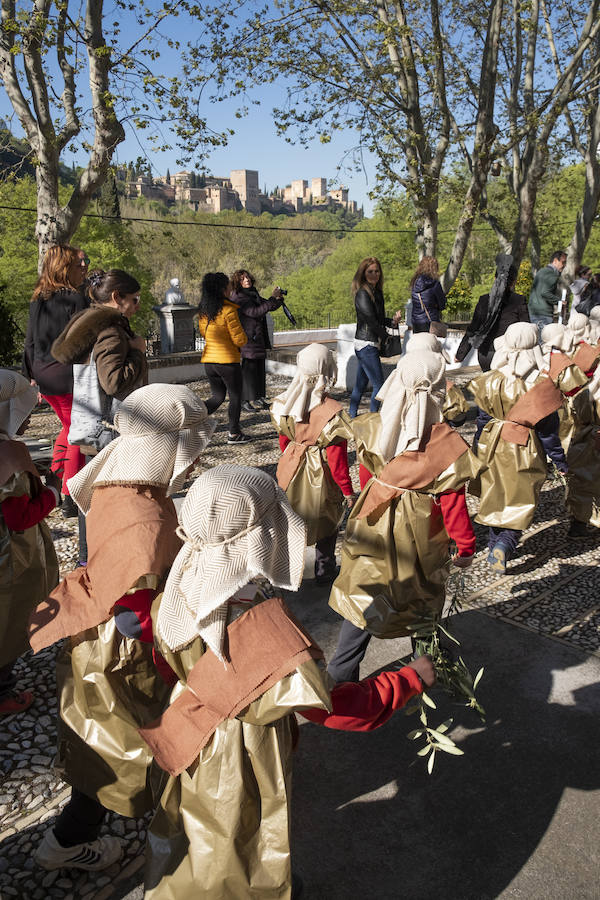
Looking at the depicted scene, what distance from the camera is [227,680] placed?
1755mm

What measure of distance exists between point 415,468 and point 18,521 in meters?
1.72

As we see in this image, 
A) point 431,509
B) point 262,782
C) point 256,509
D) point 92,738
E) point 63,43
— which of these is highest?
point 63,43

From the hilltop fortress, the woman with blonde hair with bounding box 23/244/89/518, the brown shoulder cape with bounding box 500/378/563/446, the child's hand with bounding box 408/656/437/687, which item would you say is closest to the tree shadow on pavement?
the child's hand with bounding box 408/656/437/687

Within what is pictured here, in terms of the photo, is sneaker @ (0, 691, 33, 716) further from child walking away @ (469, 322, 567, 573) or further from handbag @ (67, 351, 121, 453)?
child walking away @ (469, 322, 567, 573)

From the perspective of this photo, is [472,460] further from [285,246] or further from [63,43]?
[285,246]

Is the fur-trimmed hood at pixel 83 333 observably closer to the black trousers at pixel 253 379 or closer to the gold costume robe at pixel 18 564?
the gold costume robe at pixel 18 564

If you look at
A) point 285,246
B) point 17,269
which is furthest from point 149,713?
point 285,246

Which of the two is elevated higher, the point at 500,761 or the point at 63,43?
the point at 63,43

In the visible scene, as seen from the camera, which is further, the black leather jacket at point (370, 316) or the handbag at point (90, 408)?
the black leather jacket at point (370, 316)

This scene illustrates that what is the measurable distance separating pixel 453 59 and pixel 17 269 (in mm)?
15012

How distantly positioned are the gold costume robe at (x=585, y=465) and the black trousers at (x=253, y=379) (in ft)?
15.8

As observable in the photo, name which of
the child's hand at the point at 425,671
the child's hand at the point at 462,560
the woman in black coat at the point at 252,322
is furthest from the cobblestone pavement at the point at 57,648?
the woman in black coat at the point at 252,322

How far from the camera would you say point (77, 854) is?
233 cm

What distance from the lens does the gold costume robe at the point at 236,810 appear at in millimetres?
1799
